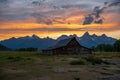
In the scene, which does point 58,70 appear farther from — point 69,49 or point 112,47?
point 112,47

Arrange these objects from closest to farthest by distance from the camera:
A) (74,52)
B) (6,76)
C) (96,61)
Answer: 1. (6,76)
2. (96,61)
3. (74,52)

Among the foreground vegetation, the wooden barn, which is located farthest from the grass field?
the foreground vegetation

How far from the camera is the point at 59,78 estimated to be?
2714 cm

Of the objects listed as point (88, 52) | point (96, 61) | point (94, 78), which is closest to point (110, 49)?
point (88, 52)

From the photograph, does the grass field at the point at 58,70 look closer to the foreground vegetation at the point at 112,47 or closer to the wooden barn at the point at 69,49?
the wooden barn at the point at 69,49

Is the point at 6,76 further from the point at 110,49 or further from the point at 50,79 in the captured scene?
the point at 110,49

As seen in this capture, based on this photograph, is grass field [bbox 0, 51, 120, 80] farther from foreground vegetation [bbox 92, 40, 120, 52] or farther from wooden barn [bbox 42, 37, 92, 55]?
foreground vegetation [bbox 92, 40, 120, 52]

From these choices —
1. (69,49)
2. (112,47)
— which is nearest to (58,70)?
(69,49)

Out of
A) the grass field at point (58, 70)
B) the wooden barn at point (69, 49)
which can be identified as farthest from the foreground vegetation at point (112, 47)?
the grass field at point (58, 70)

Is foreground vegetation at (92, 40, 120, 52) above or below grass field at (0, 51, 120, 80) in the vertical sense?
above

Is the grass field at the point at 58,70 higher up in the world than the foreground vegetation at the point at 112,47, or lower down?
lower down

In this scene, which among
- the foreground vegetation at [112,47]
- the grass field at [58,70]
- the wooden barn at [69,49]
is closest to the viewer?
the grass field at [58,70]

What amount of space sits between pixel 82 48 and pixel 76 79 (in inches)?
2749

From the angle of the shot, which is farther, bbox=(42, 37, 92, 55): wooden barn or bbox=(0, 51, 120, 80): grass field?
bbox=(42, 37, 92, 55): wooden barn
